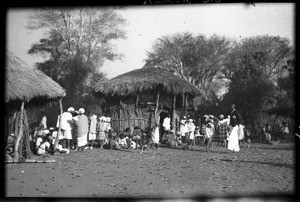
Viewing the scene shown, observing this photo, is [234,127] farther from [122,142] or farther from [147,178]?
[147,178]

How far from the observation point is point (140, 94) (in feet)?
55.7

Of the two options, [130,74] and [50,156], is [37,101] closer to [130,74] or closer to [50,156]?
[50,156]

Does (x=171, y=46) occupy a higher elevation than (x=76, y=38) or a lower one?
higher

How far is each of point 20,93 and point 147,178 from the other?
4086 mm

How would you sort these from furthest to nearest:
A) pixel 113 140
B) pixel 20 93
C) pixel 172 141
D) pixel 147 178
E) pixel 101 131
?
1. pixel 172 141
2. pixel 113 140
3. pixel 101 131
4. pixel 20 93
5. pixel 147 178

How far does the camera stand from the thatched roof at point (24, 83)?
874 cm

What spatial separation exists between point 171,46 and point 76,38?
28.4 ft

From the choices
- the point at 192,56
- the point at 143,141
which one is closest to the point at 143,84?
the point at 143,141

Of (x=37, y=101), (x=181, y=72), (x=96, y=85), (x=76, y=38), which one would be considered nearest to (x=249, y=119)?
(x=181, y=72)

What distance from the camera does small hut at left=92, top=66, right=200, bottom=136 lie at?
53.7ft

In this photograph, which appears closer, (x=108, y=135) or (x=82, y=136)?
(x=82, y=136)

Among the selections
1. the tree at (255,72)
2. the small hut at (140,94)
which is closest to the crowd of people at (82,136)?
the small hut at (140,94)

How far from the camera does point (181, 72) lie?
25.5 meters

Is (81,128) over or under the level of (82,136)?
over
